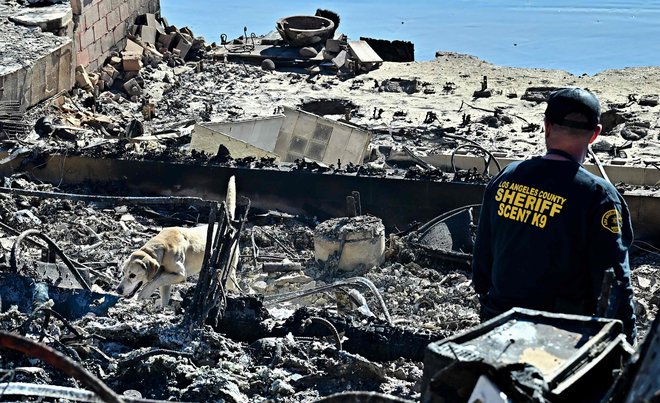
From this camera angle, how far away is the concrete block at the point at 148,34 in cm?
2044

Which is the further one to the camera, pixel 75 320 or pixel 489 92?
pixel 489 92

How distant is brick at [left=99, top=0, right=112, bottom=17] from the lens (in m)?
18.4

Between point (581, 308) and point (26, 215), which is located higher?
point (581, 308)

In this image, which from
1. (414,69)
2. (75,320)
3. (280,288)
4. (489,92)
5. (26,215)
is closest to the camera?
(75,320)

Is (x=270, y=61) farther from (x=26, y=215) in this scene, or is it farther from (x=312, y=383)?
(x=312, y=383)

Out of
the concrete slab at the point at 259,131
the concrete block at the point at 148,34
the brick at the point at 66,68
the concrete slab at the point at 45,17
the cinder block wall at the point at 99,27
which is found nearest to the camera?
the concrete slab at the point at 259,131

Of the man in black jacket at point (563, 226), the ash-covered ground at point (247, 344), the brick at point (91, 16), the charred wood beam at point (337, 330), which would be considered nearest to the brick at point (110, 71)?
the brick at point (91, 16)

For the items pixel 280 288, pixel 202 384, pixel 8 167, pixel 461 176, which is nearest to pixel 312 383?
pixel 202 384

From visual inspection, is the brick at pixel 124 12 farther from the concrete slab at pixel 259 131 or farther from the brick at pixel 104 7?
the concrete slab at pixel 259 131

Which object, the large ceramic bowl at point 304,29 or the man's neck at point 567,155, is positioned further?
the large ceramic bowl at point 304,29

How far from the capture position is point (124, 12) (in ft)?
65.5

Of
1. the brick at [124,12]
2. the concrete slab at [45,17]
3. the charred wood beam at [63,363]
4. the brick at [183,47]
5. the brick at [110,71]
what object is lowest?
the brick at [110,71]

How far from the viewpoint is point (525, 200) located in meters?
3.91

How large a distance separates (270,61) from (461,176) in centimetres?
1009
